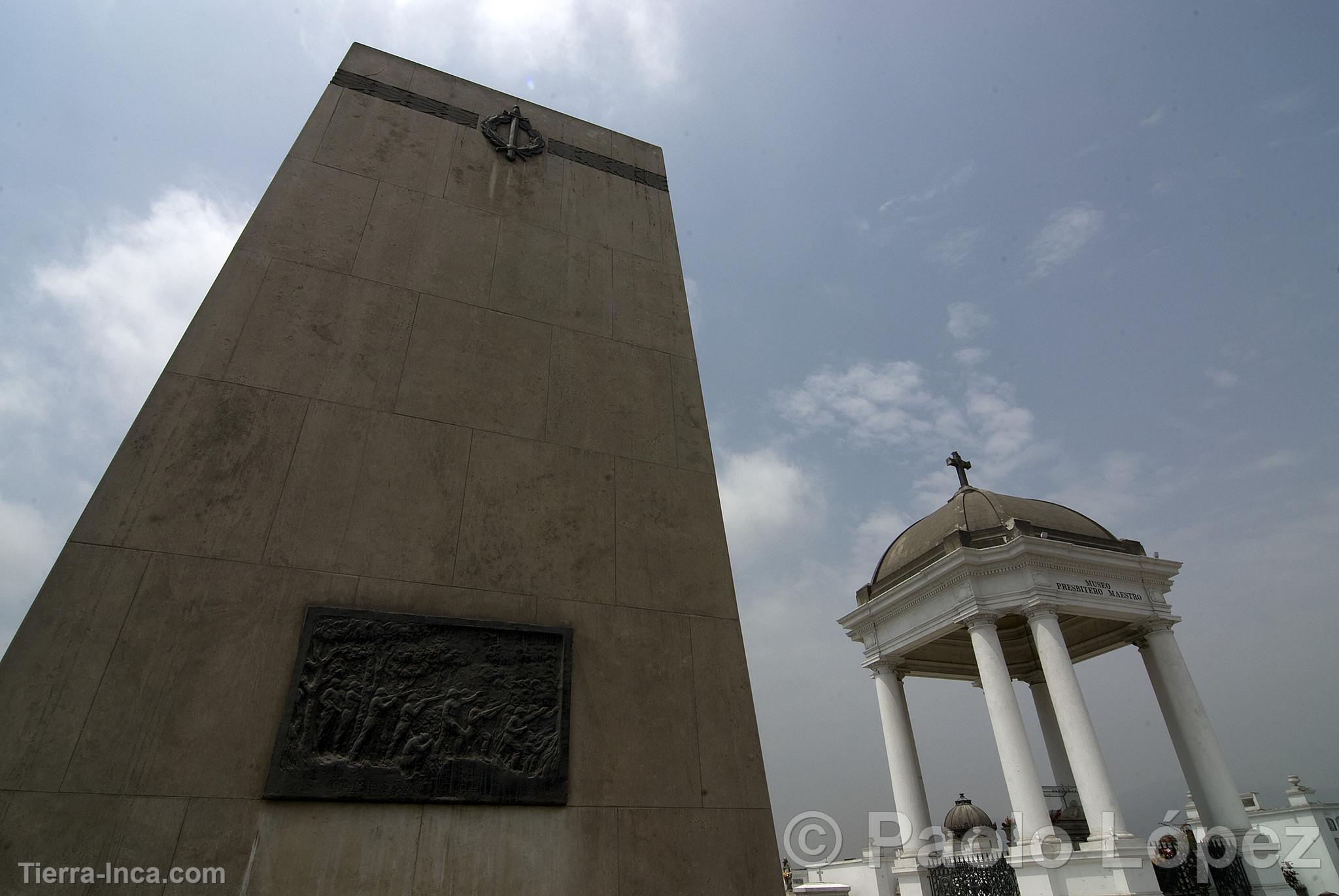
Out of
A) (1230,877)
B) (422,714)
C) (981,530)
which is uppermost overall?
(981,530)

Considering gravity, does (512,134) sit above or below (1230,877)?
above

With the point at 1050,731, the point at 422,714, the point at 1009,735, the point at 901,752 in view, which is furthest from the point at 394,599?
the point at 1050,731

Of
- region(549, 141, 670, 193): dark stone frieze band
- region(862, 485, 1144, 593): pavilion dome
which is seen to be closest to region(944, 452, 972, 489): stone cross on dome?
region(862, 485, 1144, 593): pavilion dome

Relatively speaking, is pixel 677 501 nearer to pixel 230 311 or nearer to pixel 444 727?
pixel 444 727

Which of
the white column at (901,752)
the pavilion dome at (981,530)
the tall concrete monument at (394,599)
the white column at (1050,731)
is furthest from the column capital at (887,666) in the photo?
the tall concrete monument at (394,599)

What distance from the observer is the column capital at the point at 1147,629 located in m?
19.1

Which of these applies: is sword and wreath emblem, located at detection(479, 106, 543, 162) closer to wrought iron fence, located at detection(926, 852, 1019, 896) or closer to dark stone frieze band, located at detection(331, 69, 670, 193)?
dark stone frieze band, located at detection(331, 69, 670, 193)

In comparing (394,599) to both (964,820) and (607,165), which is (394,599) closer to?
(607,165)

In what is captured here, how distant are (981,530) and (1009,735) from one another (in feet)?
19.0

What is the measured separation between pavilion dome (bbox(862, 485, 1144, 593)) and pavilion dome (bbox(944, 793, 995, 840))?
6.86 meters

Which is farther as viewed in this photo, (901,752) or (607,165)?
(901,752)

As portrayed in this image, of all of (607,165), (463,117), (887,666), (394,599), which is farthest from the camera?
(887,666)

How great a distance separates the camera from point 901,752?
20.6m

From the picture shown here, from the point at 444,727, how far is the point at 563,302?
4.70 metres
